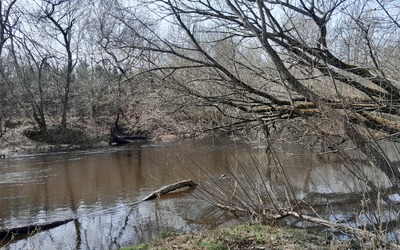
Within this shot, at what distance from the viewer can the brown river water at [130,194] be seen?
8.38m

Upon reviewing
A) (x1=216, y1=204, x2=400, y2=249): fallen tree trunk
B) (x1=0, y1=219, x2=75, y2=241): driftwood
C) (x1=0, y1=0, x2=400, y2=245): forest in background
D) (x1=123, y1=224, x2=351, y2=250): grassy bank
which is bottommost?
(x1=0, y1=219, x2=75, y2=241): driftwood

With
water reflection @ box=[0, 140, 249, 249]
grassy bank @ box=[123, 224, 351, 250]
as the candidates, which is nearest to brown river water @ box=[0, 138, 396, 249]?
water reflection @ box=[0, 140, 249, 249]

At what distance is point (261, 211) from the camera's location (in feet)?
24.3

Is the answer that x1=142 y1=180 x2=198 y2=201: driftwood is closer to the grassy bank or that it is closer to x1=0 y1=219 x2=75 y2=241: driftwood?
x1=0 y1=219 x2=75 y2=241: driftwood

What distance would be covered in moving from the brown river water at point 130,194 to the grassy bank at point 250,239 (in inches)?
32.9

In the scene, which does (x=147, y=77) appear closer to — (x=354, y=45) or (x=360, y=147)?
(x=354, y=45)

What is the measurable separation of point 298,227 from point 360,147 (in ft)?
8.88

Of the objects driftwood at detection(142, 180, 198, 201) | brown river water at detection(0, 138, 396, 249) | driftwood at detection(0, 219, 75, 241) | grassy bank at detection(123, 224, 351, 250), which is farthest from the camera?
driftwood at detection(142, 180, 198, 201)

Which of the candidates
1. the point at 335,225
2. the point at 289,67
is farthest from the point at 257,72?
the point at 335,225

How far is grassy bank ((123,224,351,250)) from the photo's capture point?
6.05m

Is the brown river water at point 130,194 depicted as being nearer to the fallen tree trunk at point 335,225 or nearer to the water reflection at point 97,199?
the water reflection at point 97,199

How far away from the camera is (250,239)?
6.29 metres

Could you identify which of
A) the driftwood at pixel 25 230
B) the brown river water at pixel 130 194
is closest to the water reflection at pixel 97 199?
the brown river water at pixel 130 194

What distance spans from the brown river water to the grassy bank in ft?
2.74
